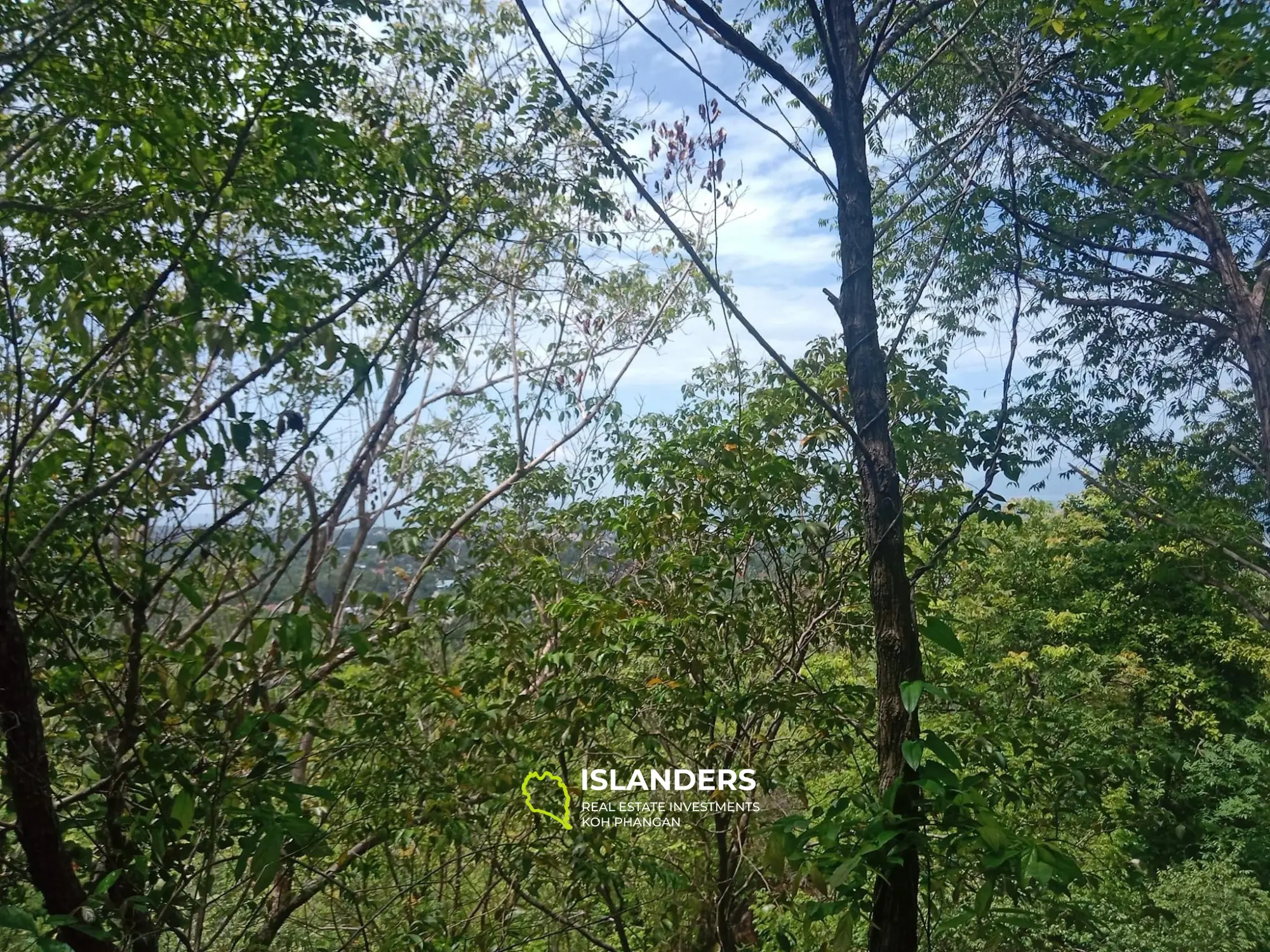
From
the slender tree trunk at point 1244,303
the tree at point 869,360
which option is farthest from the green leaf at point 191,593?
the slender tree trunk at point 1244,303

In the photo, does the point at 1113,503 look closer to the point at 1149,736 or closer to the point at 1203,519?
the point at 1203,519

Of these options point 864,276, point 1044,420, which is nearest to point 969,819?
point 864,276

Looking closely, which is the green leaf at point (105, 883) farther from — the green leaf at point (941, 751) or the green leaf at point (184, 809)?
the green leaf at point (941, 751)

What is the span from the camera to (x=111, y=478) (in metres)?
1.16

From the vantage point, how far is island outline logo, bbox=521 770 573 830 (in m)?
1.90

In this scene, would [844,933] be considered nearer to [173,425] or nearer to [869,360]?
[869,360]

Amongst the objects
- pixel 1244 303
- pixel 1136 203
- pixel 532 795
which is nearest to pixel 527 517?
pixel 532 795

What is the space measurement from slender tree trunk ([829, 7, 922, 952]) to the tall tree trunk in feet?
3.83

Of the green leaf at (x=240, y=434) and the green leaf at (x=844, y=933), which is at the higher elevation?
the green leaf at (x=240, y=434)

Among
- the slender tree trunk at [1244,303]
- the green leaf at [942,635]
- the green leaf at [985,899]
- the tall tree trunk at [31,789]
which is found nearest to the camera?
the green leaf at [985,899]

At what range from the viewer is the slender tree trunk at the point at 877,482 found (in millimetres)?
957

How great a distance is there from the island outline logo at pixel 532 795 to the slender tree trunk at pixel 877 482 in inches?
43.8

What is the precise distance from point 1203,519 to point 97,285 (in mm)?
5604

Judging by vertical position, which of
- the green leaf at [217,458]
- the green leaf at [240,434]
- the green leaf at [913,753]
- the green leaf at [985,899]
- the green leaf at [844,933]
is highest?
the green leaf at [240,434]
